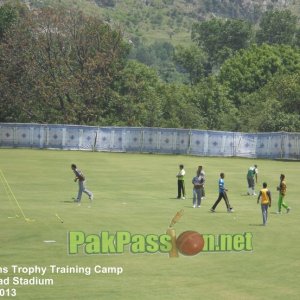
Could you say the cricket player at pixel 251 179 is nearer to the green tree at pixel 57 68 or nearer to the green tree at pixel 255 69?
the green tree at pixel 57 68

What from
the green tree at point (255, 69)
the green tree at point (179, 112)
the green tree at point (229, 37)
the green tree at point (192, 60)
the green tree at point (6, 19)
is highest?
the green tree at point (229, 37)

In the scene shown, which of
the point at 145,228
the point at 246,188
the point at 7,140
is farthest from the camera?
the point at 7,140

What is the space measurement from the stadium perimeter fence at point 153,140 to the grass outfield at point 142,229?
9.46 m

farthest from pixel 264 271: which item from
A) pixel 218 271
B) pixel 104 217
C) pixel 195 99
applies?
pixel 195 99

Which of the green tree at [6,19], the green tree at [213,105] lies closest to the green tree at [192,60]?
the green tree at [213,105]

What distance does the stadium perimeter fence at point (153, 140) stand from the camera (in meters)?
77.8

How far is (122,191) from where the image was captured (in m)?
52.5

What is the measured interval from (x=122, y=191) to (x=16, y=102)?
48.8 m

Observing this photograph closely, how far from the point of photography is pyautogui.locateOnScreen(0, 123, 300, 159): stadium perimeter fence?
77.8 metres

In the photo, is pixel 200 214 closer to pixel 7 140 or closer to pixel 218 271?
pixel 218 271

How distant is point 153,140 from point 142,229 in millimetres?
43725
